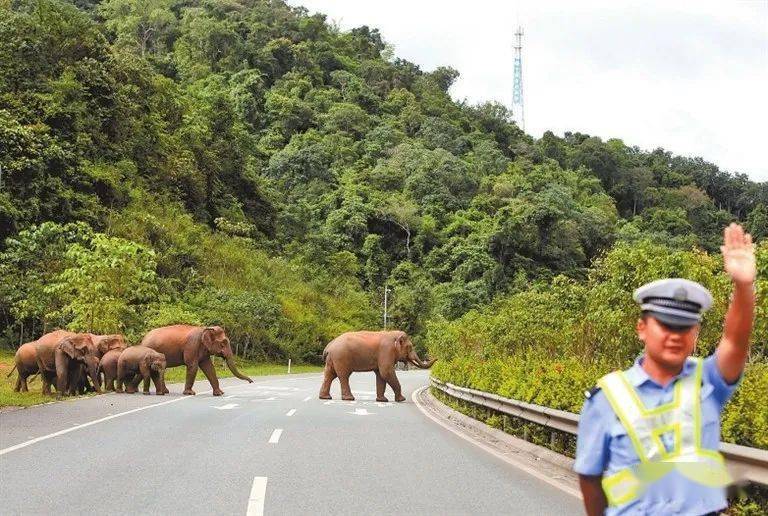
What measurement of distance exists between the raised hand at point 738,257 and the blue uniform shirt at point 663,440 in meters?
0.37

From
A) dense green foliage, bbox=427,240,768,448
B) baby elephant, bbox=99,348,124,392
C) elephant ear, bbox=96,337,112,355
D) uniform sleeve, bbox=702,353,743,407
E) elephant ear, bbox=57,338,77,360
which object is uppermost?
uniform sleeve, bbox=702,353,743,407

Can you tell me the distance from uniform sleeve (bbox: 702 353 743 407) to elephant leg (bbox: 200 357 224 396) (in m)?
24.6

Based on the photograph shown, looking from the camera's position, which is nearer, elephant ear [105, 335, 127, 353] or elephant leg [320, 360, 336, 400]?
elephant leg [320, 360, 336, 400]

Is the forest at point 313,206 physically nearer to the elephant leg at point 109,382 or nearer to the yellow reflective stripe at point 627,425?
the yellow reflective stripe at point 627,425

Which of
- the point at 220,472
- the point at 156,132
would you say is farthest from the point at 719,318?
the point at 156,132

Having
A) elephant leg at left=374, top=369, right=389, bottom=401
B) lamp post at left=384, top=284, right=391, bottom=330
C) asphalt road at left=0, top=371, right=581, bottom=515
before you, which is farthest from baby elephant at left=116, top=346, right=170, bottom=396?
lamp post at left=384, top=284, right=391, bottom=330

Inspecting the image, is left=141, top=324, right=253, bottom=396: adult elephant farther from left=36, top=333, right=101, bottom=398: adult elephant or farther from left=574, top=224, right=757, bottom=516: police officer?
left=574, top=224, right=757, bottom=516: police officer

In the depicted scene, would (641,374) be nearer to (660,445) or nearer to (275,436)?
(660,445)

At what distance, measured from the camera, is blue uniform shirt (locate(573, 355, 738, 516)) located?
10.2 ft

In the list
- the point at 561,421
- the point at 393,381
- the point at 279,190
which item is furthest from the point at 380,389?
the point at 279,190

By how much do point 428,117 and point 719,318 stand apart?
98.0 meters

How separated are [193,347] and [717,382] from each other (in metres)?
26.1

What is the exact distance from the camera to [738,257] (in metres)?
3.24

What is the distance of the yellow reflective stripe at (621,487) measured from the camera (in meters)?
3.18
